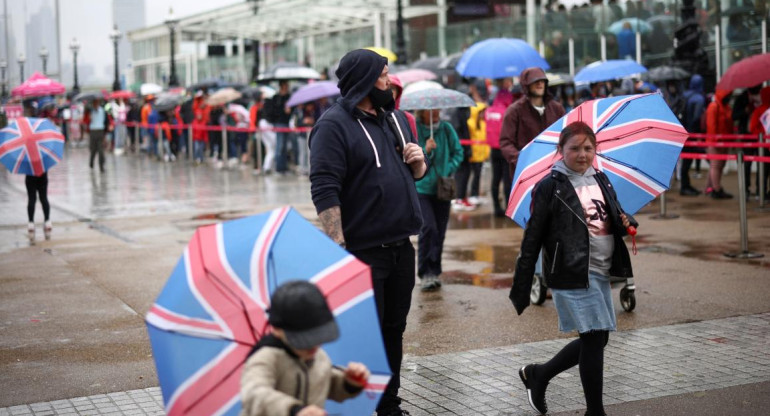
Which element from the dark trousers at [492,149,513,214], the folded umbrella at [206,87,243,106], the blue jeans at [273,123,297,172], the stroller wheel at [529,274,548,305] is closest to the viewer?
A: the stroller wheel at [529,274,548,305]

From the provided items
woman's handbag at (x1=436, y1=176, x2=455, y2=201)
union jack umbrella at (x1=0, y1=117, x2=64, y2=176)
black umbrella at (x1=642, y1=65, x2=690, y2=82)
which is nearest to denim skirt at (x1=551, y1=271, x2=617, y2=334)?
woman's handbag at (x1=436, y1=176, x2=455, y2=201)

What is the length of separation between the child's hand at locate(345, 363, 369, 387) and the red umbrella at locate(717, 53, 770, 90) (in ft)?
42.3

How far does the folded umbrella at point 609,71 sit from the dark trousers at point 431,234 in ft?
29.9

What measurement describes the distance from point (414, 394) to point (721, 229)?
25.7 feet

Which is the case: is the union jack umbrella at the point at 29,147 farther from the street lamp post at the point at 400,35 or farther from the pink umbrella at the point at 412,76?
the street lamp post at the point at 400,35

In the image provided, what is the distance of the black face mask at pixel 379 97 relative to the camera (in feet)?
18.2

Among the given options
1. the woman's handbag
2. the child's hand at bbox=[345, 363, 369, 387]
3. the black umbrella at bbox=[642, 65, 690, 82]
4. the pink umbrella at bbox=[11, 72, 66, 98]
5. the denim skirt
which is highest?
the pink umbrella at bbox=[11, 72, 66, 98]

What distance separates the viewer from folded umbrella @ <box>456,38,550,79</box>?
1574 cm

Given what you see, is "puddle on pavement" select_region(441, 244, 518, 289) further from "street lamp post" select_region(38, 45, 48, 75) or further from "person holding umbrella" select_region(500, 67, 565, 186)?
"street lamp post" select_region(38, 45, 48, 75)

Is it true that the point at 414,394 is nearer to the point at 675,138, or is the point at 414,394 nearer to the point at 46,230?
the point at 675,138

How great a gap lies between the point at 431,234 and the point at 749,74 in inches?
300

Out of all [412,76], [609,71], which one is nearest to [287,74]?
[412,76]

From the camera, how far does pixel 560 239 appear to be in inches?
224

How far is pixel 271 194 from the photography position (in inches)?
794
